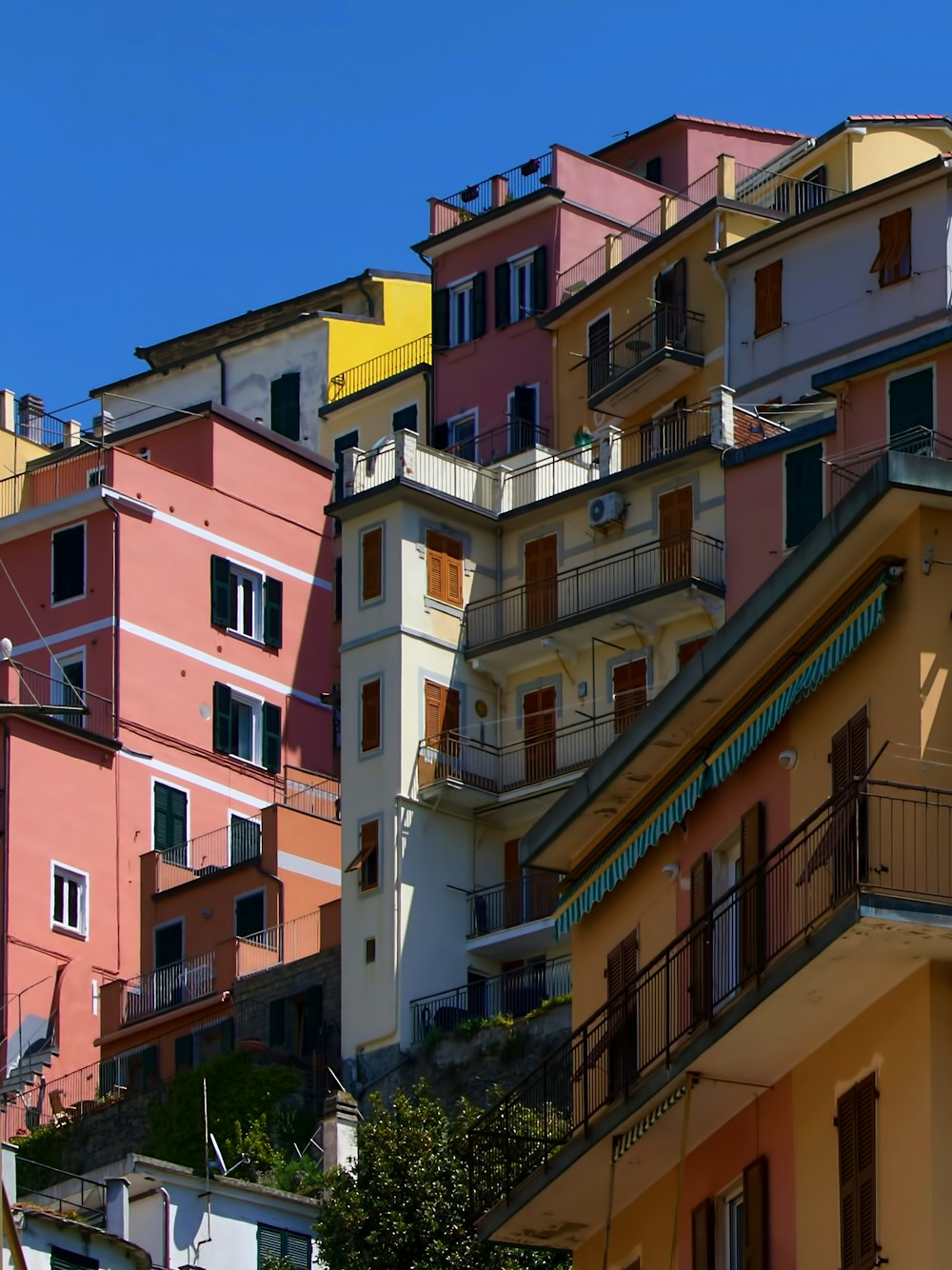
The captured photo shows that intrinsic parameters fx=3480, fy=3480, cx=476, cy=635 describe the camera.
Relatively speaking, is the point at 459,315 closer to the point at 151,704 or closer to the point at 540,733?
the point at 151,704

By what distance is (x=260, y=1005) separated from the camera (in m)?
64.7

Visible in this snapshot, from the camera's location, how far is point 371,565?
65.6 meters

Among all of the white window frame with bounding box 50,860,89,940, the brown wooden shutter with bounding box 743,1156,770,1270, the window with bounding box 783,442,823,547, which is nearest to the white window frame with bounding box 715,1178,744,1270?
the brown wooden shutter with bounding box 743,1156,770,1270

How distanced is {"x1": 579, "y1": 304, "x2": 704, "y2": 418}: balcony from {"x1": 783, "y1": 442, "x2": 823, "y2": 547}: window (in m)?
12.5

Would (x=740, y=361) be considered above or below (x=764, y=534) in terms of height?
above

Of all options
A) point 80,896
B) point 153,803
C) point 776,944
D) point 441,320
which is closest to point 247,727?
point 153,803

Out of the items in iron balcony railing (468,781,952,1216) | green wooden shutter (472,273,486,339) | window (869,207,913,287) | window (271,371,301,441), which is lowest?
iron balcony railing (468,781,952,1216)

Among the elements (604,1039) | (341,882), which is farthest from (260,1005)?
(604,1039)

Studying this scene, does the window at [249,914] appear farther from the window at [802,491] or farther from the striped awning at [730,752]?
the striped awning at [730,752]

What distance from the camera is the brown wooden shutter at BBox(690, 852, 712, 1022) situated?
28250 millimetres

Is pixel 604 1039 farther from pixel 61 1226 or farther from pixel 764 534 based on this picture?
Answer: pixel 764 534

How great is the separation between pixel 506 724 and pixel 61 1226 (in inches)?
856

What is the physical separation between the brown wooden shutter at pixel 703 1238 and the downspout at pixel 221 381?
6122 cm

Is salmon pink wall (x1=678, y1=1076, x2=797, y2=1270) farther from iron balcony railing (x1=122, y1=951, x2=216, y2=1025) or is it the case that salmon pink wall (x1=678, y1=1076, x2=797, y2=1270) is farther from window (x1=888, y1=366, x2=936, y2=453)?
iron balcony railing (x1=122, y1=951, x2=216, y2=1025)
